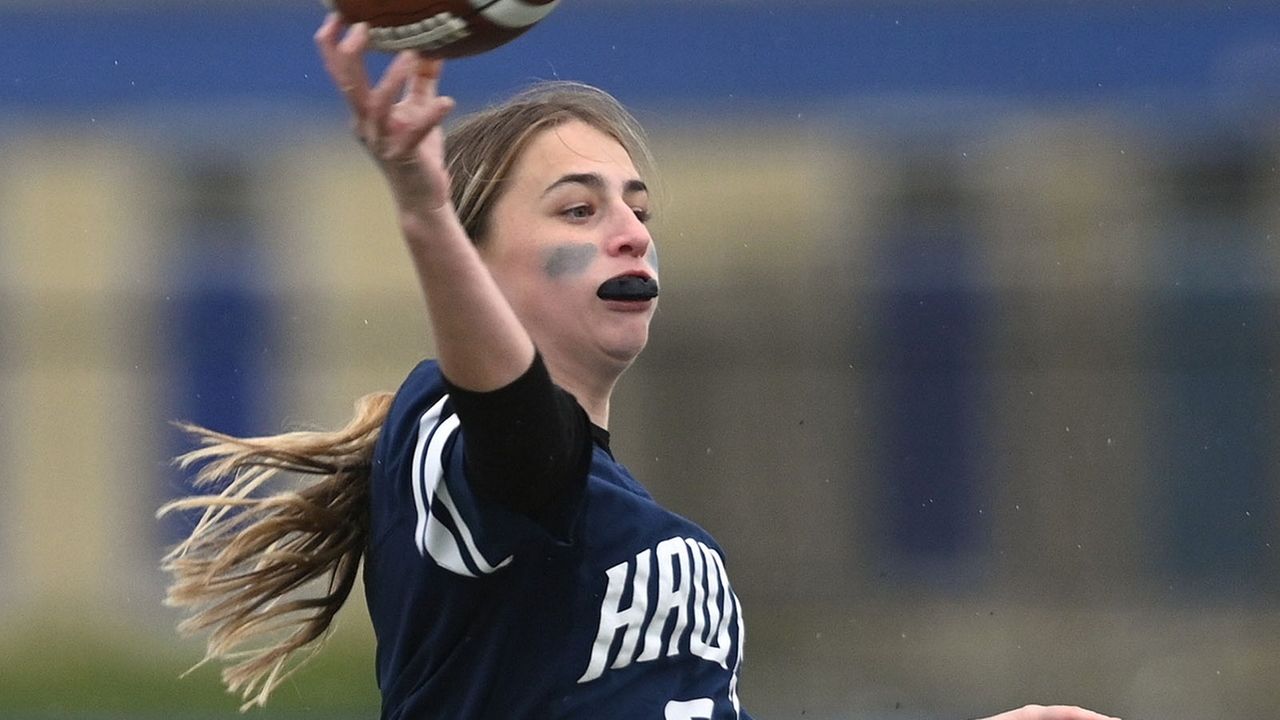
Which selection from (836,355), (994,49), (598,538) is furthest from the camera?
(994,49)

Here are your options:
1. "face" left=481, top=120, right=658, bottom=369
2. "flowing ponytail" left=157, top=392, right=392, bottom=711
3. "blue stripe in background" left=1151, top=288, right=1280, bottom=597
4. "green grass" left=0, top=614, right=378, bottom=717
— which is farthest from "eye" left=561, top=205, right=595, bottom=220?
"blue stripe in background" left=1151, top=288, right=1280, bottom=597

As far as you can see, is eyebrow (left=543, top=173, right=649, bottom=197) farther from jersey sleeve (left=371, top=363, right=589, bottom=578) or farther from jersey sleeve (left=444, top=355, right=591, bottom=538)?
jersey sleeve (left=444, top=355, right=591, bottom=538)

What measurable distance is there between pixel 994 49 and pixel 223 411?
4.52 meters

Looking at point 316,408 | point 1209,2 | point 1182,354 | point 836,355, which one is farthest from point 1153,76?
point 316,408

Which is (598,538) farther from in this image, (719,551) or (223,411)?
(223,411)

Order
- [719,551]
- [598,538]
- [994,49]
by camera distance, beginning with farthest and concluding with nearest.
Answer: [994,49], [719,551], [598,538]

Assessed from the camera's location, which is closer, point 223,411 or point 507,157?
point 507,157

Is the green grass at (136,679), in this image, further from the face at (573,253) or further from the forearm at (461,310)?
the forearm at (461,310)

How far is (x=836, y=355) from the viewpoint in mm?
10844

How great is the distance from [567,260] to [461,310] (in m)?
0.56

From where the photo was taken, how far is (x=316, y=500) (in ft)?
9.80

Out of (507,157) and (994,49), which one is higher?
(507,157)

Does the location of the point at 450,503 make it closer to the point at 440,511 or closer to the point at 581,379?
the point at 440,511

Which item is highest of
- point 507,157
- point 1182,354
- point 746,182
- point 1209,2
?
point 507,157
